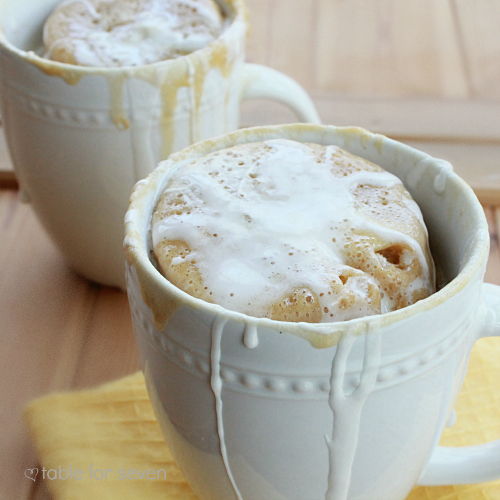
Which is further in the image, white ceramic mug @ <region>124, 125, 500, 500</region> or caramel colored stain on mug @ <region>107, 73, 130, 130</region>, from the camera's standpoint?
caramel colored stain on mug @ <region>107, 73, 130, 130</region>

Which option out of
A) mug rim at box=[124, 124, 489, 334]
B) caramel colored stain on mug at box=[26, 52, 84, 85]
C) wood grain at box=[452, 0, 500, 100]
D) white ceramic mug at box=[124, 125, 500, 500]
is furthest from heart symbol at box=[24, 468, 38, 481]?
wood grain at box=[452, 0, 500, 100]

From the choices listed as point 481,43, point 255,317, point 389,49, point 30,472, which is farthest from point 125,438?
point 481,43

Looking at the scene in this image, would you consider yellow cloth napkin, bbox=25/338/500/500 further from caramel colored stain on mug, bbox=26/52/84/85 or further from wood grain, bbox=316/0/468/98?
wood grain, bbox=316/0/468/98

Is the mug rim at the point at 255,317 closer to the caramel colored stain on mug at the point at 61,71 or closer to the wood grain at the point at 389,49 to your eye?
the caramel colored stain on mug at the point at 61,71

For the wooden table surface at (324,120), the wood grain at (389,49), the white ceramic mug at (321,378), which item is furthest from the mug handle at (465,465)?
the wood grain at (389,49)

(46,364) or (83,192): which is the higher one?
(83,192)

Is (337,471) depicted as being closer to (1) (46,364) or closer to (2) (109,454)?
(2) (109,454)

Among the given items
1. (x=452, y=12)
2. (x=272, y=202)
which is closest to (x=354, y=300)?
(x=272, y=202)
